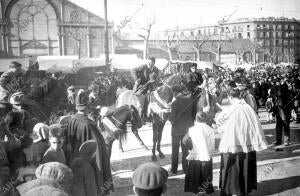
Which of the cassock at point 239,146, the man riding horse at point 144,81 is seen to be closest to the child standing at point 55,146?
the cassock at point 239,146

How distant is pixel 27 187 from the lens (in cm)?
253

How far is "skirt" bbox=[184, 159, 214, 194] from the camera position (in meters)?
5.67

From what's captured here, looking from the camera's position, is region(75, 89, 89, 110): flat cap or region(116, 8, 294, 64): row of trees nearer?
region(75, 89, 89, 110): flat cap

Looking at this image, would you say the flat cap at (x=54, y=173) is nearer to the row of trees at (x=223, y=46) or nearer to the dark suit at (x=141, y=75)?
the dark suit at (x=141, y=75)

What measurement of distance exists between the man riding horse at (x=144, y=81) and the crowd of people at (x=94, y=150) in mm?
146

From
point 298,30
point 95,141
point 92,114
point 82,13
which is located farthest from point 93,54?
point 95,141

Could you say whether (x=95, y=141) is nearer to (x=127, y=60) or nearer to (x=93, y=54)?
(x=127, y=60)

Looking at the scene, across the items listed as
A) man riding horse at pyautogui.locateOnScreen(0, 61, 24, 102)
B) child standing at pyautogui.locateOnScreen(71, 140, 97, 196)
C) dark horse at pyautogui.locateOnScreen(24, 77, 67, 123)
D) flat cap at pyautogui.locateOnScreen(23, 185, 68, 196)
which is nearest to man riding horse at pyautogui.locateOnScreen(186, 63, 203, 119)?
dark horse at pyautogui.locateOnScreen(24, 77, 67, 123)

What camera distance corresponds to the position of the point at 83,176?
13.0 feet

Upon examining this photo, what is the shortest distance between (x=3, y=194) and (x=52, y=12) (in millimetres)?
38971

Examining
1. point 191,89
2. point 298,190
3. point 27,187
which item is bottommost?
point 298,190

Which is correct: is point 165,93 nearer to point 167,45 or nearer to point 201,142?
point 201,142

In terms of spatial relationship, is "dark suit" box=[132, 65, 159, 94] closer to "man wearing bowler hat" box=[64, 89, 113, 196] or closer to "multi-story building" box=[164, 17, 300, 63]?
"man wearing bowler hat" box=[64, 89, 113, 196]

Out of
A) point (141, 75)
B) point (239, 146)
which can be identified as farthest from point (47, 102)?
point (239, 146)
